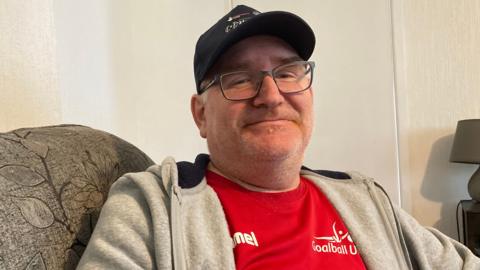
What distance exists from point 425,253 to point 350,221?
190 millimetres

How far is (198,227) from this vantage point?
32.4 inches

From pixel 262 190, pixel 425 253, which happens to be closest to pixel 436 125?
pixel 425 253

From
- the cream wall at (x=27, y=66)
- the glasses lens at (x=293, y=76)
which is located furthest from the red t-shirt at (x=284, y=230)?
the cream wall at (x=27, y=66)

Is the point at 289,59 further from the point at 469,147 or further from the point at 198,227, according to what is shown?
the point at 469,147

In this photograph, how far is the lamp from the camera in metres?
2.09

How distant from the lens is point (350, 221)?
99cm

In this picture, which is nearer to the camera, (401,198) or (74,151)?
(74,151)

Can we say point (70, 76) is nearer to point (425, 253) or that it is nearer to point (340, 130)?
point (425, 253)

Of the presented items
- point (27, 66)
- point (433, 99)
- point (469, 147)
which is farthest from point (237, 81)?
point (433, 99)

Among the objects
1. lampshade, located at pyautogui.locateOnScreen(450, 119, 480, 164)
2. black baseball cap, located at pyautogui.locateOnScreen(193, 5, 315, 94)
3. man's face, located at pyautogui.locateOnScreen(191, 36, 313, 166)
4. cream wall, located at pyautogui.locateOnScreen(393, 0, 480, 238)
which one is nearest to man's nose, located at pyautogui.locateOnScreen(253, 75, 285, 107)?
man's face, located at pyautogui.locateOnScreen(191, 36, 313, 166)

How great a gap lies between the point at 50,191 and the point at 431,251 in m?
0.84

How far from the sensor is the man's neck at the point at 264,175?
966 mm

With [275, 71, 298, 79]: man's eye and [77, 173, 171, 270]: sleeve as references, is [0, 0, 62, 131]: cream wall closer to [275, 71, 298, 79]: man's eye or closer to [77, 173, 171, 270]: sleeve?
[77, 173, 171, 270]: sleeve

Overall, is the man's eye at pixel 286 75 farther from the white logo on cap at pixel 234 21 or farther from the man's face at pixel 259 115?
the white logo on cap at pixel 234 21
